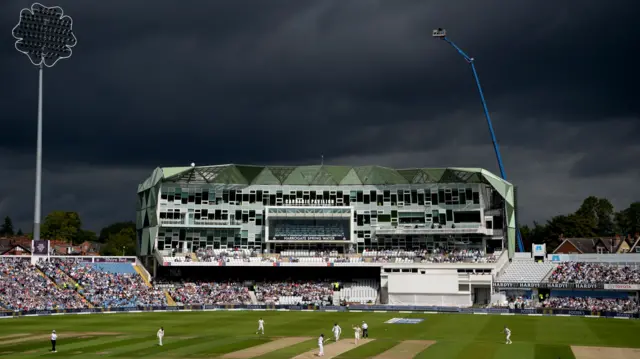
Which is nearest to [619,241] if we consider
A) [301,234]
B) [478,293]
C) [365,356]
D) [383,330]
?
[478,293]

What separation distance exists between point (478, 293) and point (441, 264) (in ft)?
19.4

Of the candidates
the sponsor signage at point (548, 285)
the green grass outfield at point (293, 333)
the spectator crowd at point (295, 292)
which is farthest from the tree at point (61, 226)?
the sponsor signage at point (548, 285)

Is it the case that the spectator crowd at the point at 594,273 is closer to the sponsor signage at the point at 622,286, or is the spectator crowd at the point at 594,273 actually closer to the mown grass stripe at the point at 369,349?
the sponsor signage at the point at 622,286

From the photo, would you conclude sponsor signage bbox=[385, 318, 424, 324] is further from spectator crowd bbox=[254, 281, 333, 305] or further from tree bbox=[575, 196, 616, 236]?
tree bbox=[575, 196, 616, 236]

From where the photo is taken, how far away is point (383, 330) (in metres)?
60.9

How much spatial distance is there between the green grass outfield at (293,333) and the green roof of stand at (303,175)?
86.2 ft

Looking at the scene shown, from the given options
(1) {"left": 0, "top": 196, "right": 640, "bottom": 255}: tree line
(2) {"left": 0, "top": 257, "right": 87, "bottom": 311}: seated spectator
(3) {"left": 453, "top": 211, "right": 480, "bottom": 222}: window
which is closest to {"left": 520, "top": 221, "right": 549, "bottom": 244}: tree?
(1) {"left": 0, "top": 196, "right": 640, "bottom": 255}: tree line

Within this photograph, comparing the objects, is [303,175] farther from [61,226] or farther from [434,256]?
[61,226]

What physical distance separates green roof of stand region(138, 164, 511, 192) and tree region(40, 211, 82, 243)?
75712 mm

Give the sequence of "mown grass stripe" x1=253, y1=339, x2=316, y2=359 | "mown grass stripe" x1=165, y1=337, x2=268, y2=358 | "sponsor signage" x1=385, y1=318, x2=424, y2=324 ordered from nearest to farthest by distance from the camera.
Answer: "mown grass stripe" x1=253, y1=339, x2=316, y2=359, "mown grass stripe" x1=165, y1=337, x2=268, y2=358, "sponsor signage" x1=385, y1=318, x2=424, y2=324

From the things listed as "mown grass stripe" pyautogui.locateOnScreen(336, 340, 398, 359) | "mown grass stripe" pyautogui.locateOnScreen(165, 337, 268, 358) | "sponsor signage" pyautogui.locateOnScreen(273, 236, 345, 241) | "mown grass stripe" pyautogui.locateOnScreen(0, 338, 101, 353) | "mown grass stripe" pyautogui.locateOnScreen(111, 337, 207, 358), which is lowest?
"mown grass stripe" pyautogui.locateOnScreen(336, 340, 398, 359)

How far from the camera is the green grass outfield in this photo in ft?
149

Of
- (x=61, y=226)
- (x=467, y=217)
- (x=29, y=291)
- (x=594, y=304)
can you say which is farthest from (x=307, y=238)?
(x=61, y=226)

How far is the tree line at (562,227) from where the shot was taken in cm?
13950
